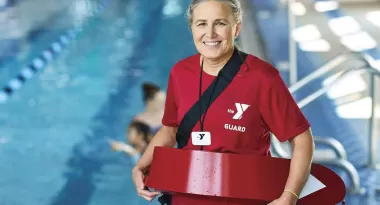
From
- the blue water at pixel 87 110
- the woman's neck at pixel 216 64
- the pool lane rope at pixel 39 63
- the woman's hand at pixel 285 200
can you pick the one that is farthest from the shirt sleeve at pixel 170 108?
the pool lane rope at pixel 39 63

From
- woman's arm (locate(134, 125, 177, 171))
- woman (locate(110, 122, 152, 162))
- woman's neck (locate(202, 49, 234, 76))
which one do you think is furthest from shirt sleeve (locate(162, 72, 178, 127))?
woman (locate(110, 122, 152, 162))

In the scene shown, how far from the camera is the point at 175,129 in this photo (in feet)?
5.62

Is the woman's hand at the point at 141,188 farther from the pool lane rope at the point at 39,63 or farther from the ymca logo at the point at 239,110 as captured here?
the pool lane rope at the point at 39,63

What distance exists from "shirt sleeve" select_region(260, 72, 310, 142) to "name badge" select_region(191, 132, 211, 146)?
0.51 ft

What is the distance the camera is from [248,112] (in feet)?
4.78

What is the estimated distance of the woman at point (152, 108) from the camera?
421cm

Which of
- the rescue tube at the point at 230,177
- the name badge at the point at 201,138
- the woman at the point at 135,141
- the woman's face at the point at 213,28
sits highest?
the woman's face at the point at 213,28

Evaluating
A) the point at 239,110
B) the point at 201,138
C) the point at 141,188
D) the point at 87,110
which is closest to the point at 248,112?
the point at 239,110

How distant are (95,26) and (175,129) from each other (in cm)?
605

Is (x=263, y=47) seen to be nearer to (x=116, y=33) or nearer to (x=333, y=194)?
(x=116, y=33)

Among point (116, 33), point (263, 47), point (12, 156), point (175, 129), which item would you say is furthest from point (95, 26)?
point (175, 129)

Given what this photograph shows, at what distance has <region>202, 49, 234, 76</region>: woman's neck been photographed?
1.50 metres

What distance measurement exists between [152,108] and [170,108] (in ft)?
9.51

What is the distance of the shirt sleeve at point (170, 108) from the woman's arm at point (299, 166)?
366mm
